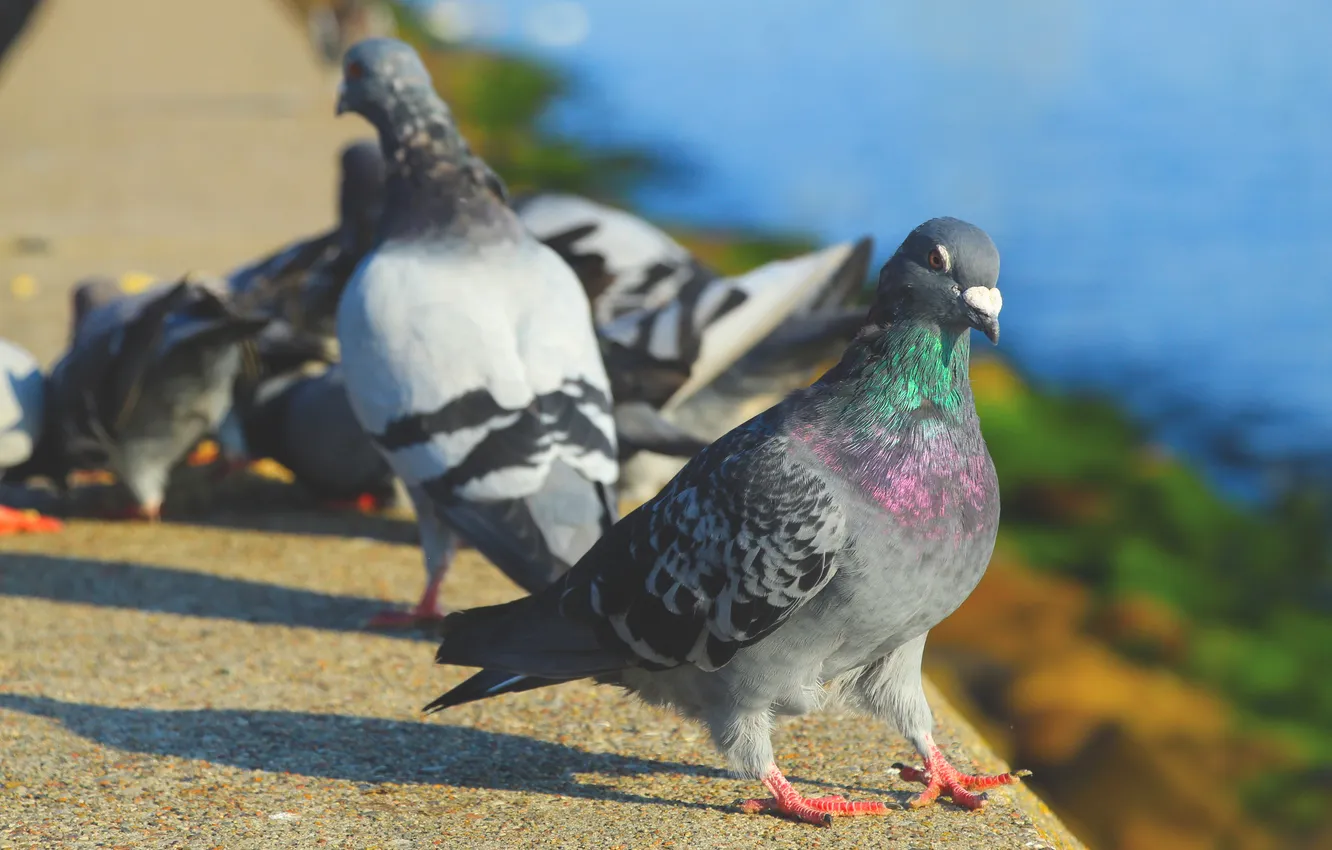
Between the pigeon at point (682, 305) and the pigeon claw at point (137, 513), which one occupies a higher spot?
the pigeon at point (682, 305)

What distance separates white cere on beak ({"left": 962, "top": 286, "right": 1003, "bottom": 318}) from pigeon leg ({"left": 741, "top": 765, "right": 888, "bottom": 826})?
1069mm

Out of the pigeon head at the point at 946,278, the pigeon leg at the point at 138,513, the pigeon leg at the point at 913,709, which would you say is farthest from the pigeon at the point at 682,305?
the pigeon head at the point at 946,278

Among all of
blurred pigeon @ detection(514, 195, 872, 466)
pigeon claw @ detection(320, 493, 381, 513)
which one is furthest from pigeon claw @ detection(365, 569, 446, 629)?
pigeon claw @ detection(320, 493, 381, 513)

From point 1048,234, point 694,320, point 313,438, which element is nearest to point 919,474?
point 694,320

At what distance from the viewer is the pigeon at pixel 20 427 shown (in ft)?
18.1

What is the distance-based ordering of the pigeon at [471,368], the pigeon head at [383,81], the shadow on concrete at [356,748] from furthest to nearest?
the pigeon head at [383,81]
the pigeon at [471,368]
the shadow on concrete at [356,748]

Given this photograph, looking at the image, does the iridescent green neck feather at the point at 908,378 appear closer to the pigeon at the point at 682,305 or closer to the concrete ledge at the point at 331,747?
the concrete ledge at the point at 331,747

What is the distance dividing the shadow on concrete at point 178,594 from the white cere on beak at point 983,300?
2.30 m

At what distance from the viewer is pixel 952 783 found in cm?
339

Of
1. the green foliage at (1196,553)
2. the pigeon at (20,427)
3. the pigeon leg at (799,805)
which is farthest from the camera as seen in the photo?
the green foliage at (1196,553)

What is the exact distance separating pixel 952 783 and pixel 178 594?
9.22ft

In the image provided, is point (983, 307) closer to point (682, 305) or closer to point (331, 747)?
point (331, 747)

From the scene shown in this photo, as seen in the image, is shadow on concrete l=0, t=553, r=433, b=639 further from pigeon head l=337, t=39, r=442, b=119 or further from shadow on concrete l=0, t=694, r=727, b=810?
pigeon head l=337, t=39, r=442, b=119

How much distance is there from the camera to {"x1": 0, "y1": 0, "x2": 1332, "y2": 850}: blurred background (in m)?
6.85
